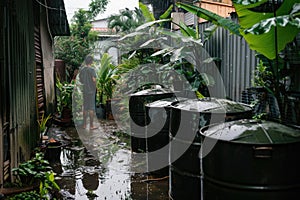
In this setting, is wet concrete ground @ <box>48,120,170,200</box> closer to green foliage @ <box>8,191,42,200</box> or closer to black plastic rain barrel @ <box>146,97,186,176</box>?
black plastic rain barrel @ <box>146,97,186,176</box>

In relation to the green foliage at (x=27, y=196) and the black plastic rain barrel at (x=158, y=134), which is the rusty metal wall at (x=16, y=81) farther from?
the black plastic rain barrel at (x=158, y=134)

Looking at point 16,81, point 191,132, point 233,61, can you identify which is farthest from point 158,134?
point 16,81

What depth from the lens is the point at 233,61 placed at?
5.91 metres

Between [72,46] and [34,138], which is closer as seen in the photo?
[34,138]

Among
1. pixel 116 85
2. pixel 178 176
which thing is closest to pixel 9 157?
pixel 178 176

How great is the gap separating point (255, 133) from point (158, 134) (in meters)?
2.81

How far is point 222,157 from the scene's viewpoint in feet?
9.16

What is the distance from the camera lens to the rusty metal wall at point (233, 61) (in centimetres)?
541

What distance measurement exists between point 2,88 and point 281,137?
3.14 meters

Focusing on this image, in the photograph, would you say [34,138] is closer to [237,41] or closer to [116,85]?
[237,41]

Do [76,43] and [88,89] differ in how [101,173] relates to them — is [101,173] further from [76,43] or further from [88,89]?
[76,43]

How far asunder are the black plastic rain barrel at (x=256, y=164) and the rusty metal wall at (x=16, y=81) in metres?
2.54

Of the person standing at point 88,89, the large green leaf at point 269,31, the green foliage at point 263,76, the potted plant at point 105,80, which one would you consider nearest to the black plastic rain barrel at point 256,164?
the large green leaf at point 269,31

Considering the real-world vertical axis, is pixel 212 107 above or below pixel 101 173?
above
